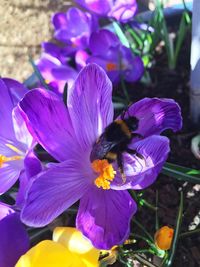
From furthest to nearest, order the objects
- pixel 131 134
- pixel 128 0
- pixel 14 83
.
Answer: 1. pixel 128 0
2. pixel 14 83
3. pixel 131 134

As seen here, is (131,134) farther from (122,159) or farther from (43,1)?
(43,1)

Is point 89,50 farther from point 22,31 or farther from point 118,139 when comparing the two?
point 118,139

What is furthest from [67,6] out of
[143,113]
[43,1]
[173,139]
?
[143,113]

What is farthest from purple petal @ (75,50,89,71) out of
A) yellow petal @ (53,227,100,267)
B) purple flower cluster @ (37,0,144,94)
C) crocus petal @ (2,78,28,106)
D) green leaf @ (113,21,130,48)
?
yellow petal @ (53,227,100,267)

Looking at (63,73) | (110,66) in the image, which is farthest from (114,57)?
(63,73)

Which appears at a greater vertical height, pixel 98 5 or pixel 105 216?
pixel 98 5

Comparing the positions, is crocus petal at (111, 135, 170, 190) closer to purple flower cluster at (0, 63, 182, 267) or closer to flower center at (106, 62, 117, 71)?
purple flower cluster at (0, 63, 182, 267)
